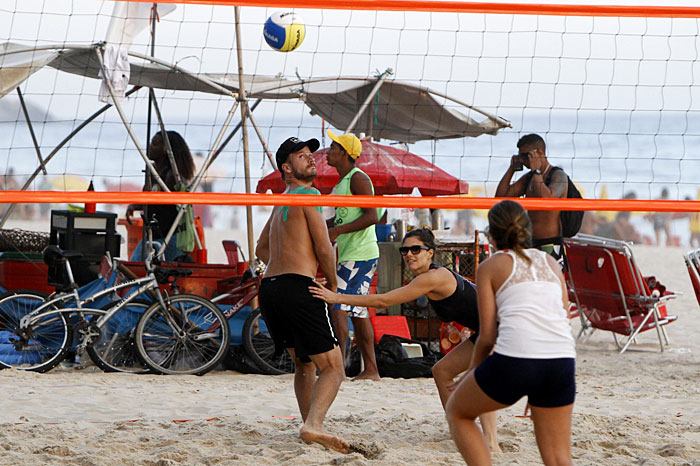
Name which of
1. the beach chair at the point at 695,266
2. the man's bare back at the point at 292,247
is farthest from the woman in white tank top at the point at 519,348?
the beach chair at the point at 695,266

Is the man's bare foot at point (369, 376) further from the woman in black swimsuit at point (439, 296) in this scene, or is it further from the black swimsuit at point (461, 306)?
the black swimsuit at point (461, 306)

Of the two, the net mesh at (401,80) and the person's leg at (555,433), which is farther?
the net mesh at (401,80)

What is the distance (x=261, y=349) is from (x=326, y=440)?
2430mm

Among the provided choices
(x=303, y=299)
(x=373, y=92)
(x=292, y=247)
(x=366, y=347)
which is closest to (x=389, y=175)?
(x=373, y=92)

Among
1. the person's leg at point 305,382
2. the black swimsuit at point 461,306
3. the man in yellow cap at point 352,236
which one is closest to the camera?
the black swimsuit at point 461,306

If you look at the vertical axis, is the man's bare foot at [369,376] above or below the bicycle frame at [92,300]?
below

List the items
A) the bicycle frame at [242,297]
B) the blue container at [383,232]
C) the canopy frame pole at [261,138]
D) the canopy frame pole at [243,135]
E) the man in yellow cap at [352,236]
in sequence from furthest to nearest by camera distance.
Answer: the blue container at [383,232] → the canopy frame pole at [261,138] → the canopy frame pole at [243,135] → the bicycle frame at [242,297] → the man in yellow cap at [352,236]

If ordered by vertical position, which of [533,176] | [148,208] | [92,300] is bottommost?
[92,300]

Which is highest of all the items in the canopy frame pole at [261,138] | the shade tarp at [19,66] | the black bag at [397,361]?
the shade tarp at [19,66]

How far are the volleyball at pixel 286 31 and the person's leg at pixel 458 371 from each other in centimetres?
417

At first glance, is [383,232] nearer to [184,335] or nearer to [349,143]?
[349,143]

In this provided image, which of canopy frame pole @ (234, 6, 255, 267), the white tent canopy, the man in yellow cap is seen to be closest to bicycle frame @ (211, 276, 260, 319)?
canopy frame pole @ (234, 6, 255, 267)

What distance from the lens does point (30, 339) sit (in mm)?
5793

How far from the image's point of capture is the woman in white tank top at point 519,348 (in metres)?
2.63
